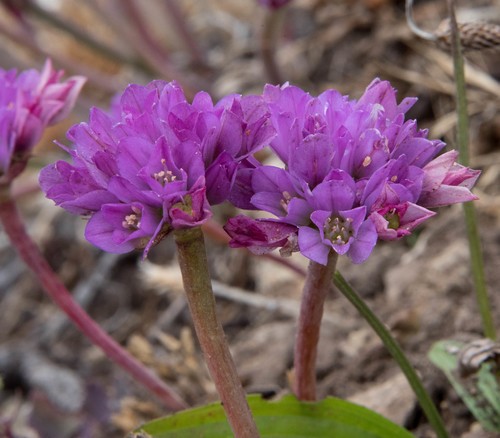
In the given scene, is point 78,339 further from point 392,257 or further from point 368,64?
point 368,64

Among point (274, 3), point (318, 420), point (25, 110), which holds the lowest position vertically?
point (318, 420)

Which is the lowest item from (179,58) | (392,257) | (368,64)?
(392,257)

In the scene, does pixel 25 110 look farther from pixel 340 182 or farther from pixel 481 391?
pixel 481 391

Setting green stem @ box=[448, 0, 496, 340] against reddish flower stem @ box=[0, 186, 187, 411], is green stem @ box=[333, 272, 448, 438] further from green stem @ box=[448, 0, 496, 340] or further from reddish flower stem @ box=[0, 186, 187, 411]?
reddish flower stem @ box=[0, 186, 187, 411]

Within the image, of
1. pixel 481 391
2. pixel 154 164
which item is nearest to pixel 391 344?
pixel 481 391

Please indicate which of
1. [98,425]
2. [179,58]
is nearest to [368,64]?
[179,58]

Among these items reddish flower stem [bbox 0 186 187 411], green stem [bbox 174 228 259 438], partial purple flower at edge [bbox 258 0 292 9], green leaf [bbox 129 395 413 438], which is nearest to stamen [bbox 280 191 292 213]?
green stem [bbox 174 228 259 438]
